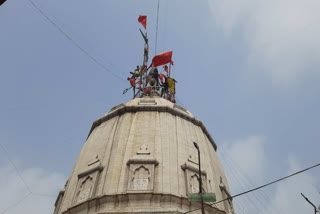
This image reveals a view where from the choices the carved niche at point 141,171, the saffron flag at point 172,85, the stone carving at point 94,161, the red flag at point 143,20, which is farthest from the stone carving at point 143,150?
the red flag at point 143,20

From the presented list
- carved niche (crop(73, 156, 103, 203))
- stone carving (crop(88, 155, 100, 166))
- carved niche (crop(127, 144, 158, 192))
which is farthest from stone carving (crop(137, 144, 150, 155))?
stone carving (crop(88, 155, 100, 166))

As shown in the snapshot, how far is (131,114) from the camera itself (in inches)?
1095

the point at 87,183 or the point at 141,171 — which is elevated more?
the point at 141,171

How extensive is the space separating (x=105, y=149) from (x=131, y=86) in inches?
433

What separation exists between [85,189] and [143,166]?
346 centimetres

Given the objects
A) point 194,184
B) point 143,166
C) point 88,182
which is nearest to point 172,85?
point 143,166

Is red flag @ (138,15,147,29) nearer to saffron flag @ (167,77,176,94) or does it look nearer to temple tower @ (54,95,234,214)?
saffron flag @ (167,77,176,94)

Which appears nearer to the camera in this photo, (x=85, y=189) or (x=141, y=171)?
(x=141, y=171)

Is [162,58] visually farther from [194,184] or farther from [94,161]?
[194,184]

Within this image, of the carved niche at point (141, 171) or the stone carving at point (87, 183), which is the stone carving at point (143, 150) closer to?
the carved niche at point (141, 171)

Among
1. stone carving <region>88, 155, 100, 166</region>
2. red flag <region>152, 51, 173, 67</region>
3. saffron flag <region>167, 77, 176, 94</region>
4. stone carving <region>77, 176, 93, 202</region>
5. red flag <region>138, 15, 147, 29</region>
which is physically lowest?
stone carving <region>77, 176, 93, 202</region>

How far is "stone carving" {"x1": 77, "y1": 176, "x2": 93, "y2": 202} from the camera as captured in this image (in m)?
22.6

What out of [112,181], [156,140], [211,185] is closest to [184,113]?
[156,140]

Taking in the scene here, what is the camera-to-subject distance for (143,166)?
904 inches
